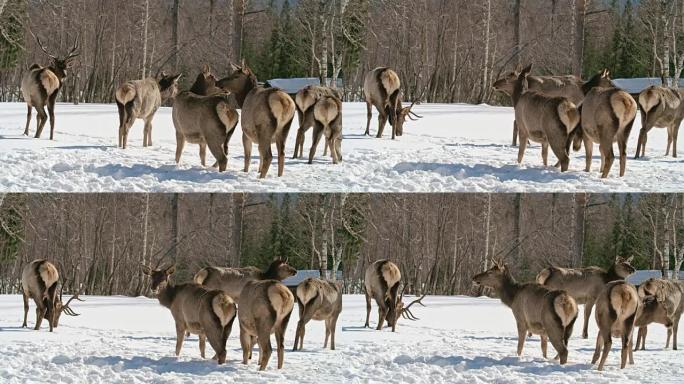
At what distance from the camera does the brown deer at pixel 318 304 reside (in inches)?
511

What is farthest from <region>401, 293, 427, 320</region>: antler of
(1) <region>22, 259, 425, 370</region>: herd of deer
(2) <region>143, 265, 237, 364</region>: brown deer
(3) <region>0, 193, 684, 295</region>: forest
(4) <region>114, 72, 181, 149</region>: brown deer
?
(4) <region>114, 72, 181, 149</region>: brown deer

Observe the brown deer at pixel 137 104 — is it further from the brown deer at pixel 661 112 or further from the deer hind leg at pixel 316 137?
the brown deer at pixel 661 112

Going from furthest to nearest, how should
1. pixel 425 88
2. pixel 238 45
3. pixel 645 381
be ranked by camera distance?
pixel 425 88 → pixel 238 45 → pixel 645 381

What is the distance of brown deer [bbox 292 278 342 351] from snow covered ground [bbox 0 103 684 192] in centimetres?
107

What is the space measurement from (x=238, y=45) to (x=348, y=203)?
2.46m

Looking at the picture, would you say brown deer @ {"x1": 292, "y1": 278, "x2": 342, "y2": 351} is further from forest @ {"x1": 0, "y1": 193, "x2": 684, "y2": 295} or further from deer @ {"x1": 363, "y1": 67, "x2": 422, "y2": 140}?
deer @ {"x1": 363, "y1": 67, "x2": 422, "y2": 140}

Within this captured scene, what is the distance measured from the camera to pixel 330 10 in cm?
1527

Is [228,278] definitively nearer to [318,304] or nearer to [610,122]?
[318,304]

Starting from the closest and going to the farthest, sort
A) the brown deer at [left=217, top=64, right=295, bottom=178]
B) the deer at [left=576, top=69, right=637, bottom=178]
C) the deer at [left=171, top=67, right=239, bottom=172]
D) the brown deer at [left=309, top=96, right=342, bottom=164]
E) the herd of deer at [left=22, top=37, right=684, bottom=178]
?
the brown deer at [left=217, top=64, right=295, bottom=178]
the herd of deer at [left=22, top=37, right=684, bottom=178]
the deer at [left=171, top=67, right=239, bottom=172]
the deer at [left=576, top=69, right=637, bottom=178]
the brown deer at [left=309, top=96, right=342, bottom=164]

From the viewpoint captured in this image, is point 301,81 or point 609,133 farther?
point 301,81

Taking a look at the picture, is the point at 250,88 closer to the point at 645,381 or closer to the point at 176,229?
the point at 176,229

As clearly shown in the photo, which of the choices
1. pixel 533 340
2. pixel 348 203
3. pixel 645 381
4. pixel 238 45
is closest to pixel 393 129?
pixel 348 203

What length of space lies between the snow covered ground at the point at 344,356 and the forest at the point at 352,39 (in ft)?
10.7

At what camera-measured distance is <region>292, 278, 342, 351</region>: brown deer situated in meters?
13.0
